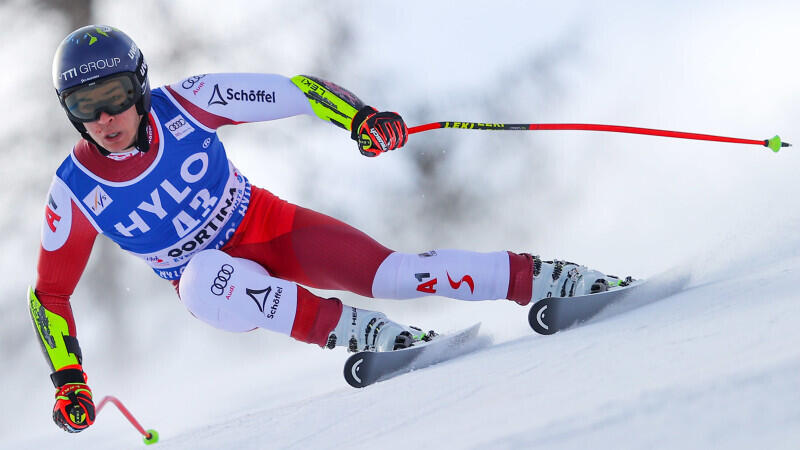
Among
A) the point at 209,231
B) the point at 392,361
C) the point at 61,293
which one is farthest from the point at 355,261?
the point at 61,293

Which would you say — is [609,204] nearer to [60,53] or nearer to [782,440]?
[60,53]

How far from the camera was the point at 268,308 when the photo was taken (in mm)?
2373

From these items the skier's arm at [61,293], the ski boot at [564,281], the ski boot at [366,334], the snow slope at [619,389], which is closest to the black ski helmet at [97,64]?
the skier's arm at [61,293]

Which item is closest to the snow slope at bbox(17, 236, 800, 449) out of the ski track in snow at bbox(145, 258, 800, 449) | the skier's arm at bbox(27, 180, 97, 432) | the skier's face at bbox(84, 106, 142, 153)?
the ski track in snow at bbox(145, 258, 800, 449)

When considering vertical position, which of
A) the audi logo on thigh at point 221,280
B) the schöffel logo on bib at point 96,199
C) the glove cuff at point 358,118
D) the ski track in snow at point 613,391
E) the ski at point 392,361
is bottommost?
the ski track in snow at point 613,391

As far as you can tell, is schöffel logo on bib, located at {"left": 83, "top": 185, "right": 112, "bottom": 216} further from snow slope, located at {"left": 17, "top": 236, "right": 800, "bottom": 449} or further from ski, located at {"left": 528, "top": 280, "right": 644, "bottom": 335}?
ski, located at {"left": 528, "top": 280, "right": 644, "bottom": 335}

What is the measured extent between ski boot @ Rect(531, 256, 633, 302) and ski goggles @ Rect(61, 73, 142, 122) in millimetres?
1388

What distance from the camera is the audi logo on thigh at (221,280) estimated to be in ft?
7.68

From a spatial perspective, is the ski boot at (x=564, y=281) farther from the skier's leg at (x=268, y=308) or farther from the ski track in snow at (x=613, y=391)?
the skier's leg at (x=268, y=308)

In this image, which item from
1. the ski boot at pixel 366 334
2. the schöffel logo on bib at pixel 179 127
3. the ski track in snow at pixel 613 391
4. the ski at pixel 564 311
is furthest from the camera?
the schöffel logo on bib at pixel 179 127

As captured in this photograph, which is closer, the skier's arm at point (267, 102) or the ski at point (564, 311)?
the ski at point (564, 311)

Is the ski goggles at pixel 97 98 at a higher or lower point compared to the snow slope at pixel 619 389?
higher

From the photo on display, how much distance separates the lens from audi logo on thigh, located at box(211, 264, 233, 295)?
234cm

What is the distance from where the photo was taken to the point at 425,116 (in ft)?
21.5
